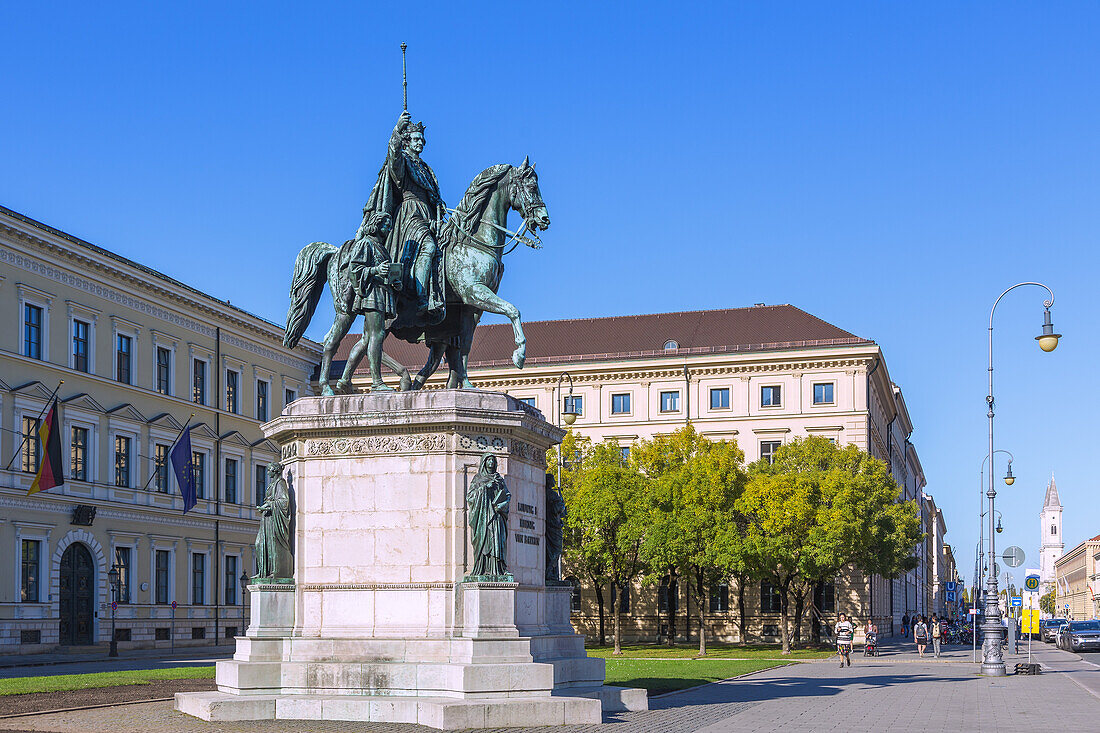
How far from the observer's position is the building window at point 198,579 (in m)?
63.2

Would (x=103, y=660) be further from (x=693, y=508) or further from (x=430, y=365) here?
(x=430, y=365)

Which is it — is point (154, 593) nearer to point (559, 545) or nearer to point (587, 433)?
point (587, 433)

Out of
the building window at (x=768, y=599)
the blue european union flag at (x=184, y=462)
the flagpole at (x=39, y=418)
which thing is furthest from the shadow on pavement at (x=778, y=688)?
the building window at (x=768, y=599)

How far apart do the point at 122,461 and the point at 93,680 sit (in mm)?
30976

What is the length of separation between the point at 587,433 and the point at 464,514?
6269cm

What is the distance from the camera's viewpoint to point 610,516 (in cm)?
6228

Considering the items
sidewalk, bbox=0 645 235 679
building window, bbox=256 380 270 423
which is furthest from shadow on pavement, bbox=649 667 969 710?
building window, bbox=256 380 270 423

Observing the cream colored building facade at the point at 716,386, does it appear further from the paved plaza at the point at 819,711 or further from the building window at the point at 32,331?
the paved plaza at the point at 819,711

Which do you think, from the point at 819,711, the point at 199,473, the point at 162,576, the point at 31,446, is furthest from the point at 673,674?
the point at 199,473

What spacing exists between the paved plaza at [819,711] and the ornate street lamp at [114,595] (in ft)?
87.3

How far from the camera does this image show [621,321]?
8694 centimetres

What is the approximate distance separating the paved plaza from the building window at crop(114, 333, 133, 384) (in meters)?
34.7

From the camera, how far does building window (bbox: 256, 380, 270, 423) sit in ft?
234

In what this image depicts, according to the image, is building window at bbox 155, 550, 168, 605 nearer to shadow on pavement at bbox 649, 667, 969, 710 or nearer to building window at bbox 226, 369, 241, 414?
building window at bbox 226, 369, 241, 414
